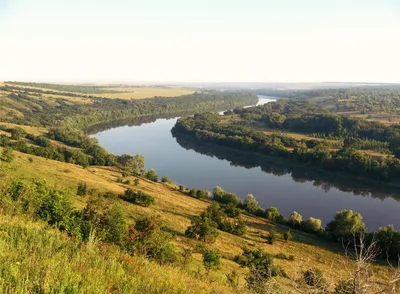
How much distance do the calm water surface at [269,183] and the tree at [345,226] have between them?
11927 mm

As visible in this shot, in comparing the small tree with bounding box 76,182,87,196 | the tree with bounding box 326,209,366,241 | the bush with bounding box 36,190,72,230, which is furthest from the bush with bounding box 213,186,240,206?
the bush with bounding box 36,190,72,230

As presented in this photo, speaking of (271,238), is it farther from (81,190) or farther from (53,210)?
(53,210)

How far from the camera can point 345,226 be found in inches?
1571

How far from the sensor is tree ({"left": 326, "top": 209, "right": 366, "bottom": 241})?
129 feet

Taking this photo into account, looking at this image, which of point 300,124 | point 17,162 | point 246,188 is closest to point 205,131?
point 300,124

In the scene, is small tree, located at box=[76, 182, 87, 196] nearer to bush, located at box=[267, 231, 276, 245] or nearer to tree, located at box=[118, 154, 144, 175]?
bush, located at box=[267, 231, 276, 245]

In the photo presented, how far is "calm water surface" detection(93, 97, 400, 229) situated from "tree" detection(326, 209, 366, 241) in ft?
39.1

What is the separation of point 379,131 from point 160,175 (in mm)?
80734

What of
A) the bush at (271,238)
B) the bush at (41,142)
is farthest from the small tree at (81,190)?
the bush at (41,142)

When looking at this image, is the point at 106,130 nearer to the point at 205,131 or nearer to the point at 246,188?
the point at 205,131

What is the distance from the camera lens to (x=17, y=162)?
40.4 m

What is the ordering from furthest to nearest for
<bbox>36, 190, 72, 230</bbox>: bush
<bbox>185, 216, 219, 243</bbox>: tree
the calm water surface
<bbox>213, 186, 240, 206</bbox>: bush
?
the calm water surface < <bbox>213, 186, 240, 206</bbox>: bush < <bbox>185, 216, 219, 243</bbox>: tree < <bbox>36, 190, 72, 230</bbox>: bush

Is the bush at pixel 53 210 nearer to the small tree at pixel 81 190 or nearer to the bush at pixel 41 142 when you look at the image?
the small tree at pixel 81 190

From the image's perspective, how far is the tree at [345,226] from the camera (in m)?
39.4
